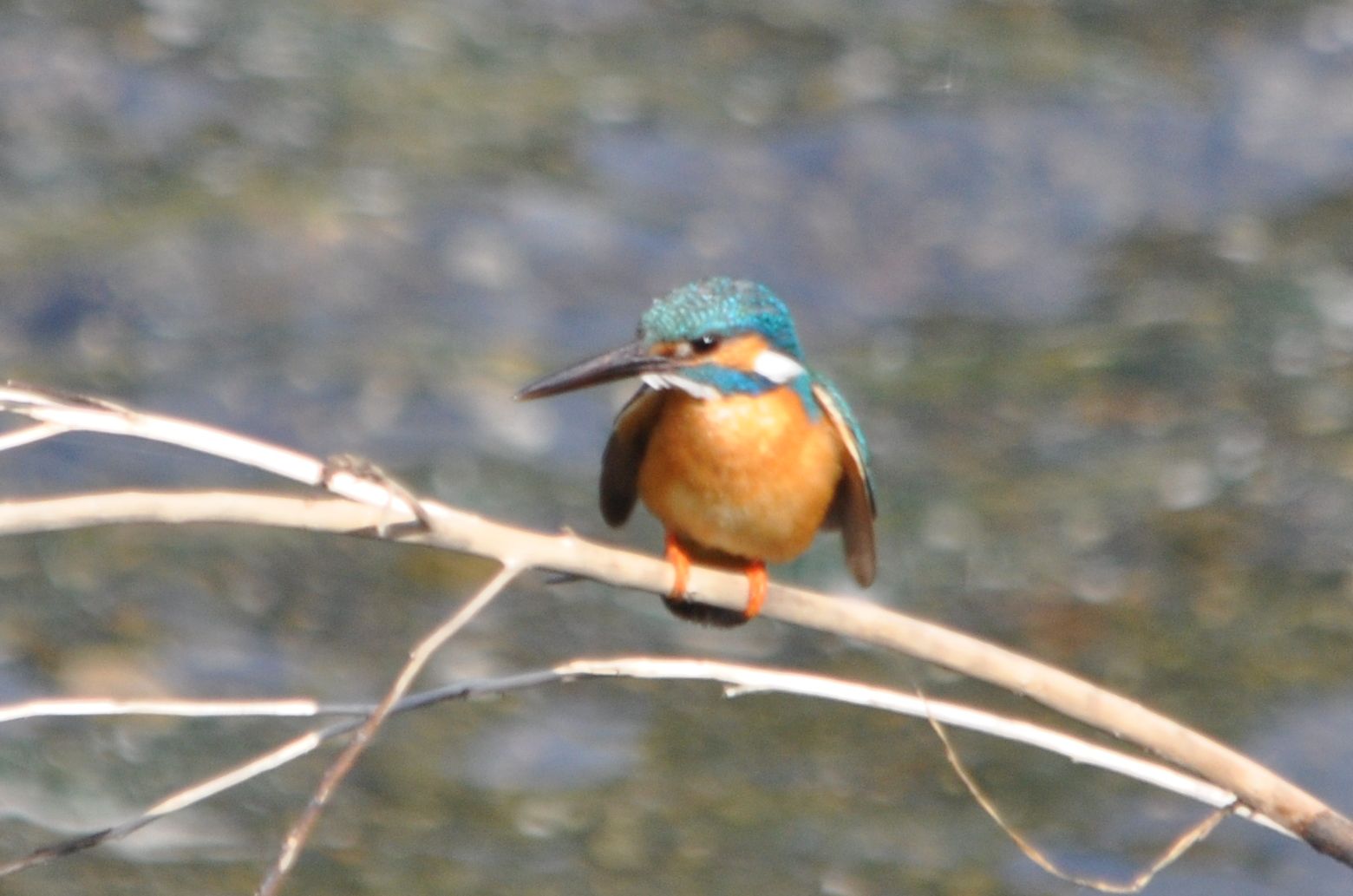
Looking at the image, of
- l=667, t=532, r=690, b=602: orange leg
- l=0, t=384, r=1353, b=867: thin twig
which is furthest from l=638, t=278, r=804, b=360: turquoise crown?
l=0, t=384, r=1353, b=867: thin twig

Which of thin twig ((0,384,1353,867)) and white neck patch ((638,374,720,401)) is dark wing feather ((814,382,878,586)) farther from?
thin twig ((0,384,1353,867))

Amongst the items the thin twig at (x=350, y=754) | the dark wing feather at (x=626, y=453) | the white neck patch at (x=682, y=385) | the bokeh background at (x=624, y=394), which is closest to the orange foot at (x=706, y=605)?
the dark wing feather at (x=626, y=453)

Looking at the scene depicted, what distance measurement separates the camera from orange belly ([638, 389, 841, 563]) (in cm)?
348

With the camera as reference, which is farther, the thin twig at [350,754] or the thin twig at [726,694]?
the thin twig at [726,694]

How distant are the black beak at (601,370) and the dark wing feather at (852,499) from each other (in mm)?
399

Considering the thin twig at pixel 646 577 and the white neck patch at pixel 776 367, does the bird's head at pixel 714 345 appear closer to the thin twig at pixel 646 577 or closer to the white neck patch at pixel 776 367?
the white neck patch at pixel 776 367

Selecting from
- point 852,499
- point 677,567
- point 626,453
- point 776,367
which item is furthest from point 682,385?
point 677,567

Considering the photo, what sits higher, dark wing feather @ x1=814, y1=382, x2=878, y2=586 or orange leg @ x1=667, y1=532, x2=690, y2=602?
dark wing feather @ x1=814, y1=382, x2=878, y2=586

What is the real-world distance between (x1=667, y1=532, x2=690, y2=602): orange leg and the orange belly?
0.07m

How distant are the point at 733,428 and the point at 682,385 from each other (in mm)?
132

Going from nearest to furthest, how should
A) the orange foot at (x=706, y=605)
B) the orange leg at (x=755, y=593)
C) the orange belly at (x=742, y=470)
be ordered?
1. the orange leg at (x=755, y=593)
2. the orange foot at (x=706, y=605)
3. the orange belly at (x=742, y=470)

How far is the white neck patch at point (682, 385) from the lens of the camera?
339 centimetres

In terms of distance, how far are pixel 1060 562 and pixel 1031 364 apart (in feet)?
5.14

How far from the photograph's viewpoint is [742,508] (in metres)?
3.49
